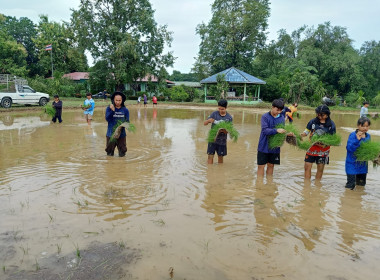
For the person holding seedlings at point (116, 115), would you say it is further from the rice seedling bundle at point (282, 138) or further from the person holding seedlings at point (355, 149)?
the person holding seedlings at point (355, 149)

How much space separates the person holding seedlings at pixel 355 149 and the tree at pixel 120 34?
32.8 metres

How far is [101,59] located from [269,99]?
23.5m

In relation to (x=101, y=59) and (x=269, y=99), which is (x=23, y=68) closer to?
(x=101, y=59)

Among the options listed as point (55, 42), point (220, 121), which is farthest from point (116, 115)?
point (55, 42)

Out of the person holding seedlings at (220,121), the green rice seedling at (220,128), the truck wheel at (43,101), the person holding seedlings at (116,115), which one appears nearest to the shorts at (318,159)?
the green rice seedling at (220,128)

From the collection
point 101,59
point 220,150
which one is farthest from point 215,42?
point 220,150

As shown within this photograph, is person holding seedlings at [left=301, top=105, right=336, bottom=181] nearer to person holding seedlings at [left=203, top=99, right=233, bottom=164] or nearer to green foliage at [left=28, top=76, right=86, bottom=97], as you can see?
person holding seedlings at [left=203, top=99, right=233, bottom=164]

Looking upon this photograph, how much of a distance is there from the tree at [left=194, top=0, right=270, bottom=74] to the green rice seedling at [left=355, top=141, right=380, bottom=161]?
4030cm

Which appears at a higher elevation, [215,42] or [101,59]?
[215,42]

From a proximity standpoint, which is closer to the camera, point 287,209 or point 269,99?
point 287,209

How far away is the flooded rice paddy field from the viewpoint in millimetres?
2807

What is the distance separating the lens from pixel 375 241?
338 centimetres

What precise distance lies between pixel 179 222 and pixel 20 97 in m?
20.7

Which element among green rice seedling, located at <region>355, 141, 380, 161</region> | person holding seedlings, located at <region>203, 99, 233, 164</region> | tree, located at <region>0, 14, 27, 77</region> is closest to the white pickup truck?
person holding seedlings, located at <region>203, 99, 233, 164</region>
